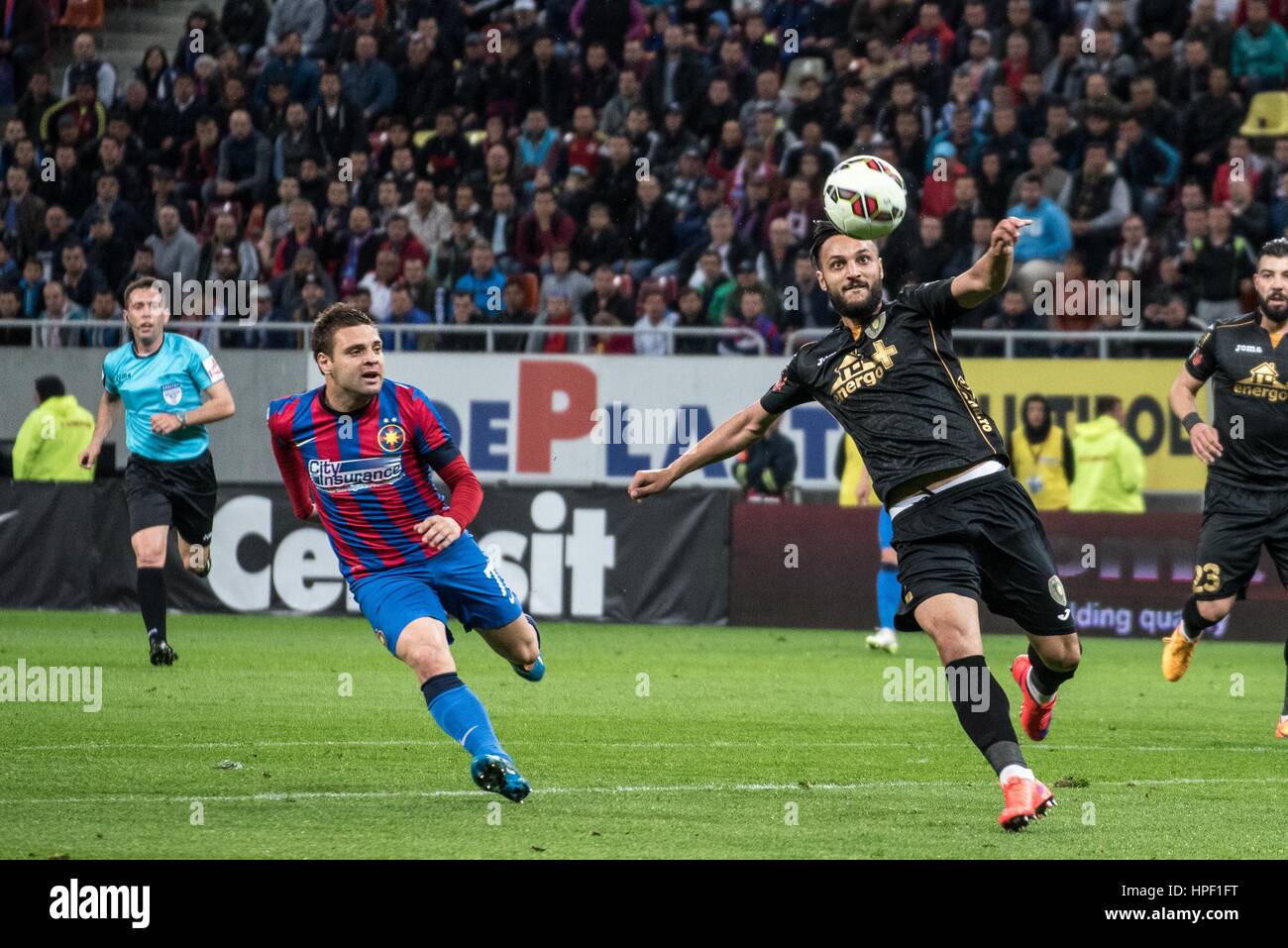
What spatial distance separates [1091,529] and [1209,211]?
342 cm

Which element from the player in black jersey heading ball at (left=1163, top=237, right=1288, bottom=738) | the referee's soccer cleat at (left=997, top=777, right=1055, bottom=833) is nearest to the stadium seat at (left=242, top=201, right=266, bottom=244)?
the player in black jersey heading ball at (left=1163, top=237, right=1288, bottom=738)

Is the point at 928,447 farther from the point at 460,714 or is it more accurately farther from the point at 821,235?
the point at 460,714

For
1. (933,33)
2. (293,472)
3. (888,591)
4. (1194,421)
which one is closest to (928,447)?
(293,472)

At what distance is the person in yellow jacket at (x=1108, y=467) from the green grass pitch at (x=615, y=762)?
10.3 ft

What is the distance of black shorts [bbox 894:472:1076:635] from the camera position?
759 centimetres

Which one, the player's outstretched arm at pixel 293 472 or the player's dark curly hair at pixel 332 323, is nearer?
the player's dark curly hair at pixel 332 323

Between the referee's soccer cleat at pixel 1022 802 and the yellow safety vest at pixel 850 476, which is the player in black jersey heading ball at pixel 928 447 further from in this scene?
the yellow safety vest at pixel 850 476

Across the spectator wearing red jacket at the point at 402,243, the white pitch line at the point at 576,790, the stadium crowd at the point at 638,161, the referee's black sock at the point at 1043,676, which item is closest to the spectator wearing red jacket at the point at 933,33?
the stadium crowd at the point at 638,161

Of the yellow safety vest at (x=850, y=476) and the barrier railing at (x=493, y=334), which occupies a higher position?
the barrier railing at (x=493, y=334)

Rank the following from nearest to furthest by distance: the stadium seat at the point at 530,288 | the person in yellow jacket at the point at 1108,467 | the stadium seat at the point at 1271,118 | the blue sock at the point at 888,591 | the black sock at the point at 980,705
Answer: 1. the black sock at the point at 980,705
2. the blue sock at the point at 888,591
3. the person in yellow jacket at the point at 1108,467
4. the stadium seat at the point at 530,288
5. the stadium seat at the point at 1271,118

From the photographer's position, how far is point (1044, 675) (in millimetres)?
8734

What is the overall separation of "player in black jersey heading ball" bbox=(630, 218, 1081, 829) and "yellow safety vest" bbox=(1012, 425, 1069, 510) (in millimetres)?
10578

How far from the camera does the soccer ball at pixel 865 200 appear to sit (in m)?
7.99

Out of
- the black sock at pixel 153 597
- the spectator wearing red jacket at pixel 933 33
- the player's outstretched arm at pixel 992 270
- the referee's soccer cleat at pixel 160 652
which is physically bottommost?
the referee's soccer cleat at pixel 160 652
